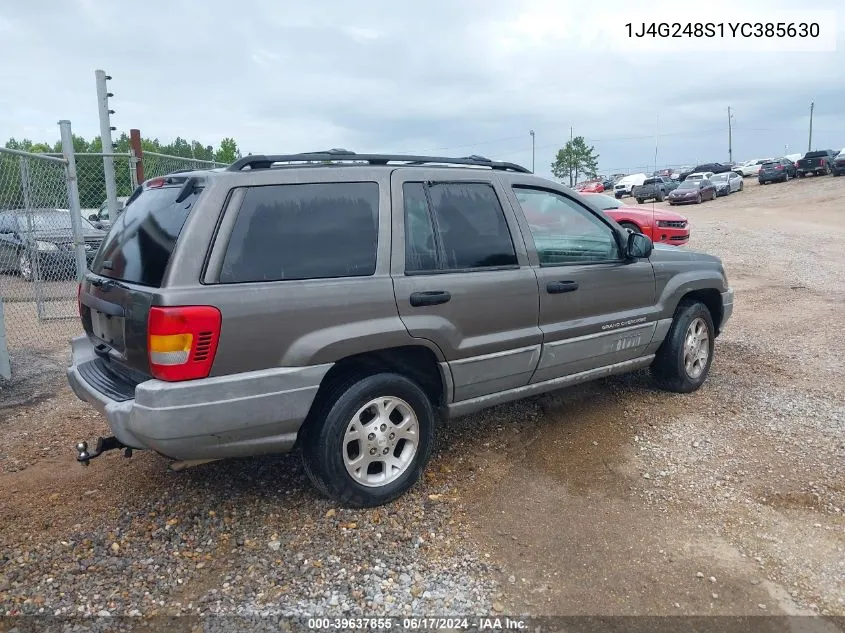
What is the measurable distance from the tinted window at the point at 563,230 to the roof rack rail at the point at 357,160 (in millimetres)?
243

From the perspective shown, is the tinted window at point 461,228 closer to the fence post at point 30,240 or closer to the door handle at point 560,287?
the door handle at point 560,287

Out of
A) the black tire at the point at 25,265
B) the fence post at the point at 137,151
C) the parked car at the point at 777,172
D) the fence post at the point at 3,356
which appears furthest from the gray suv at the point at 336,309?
the parked car at the point at 777,172

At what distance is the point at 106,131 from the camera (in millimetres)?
8109

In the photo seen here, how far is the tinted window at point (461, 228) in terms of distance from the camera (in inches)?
142

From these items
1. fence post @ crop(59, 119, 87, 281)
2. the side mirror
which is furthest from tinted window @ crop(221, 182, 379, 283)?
fence post @ crop(59, 119, 87, 281)

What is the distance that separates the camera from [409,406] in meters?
3.52

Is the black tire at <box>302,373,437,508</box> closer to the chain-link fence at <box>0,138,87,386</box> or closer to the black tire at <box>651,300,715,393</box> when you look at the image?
the black tire at <box>651,300,715,393</box>

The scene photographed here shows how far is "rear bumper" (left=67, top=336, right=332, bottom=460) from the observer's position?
2.86 m

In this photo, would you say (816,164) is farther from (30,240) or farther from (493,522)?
(493,522)

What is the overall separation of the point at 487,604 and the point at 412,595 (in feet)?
1.06

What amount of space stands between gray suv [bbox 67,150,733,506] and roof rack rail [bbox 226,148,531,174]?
2cm

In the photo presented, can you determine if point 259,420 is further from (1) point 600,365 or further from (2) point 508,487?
(1) point 600,365

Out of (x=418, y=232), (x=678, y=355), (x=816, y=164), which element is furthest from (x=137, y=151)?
(x=816, y=164)

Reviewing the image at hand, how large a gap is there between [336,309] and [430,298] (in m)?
0.56
